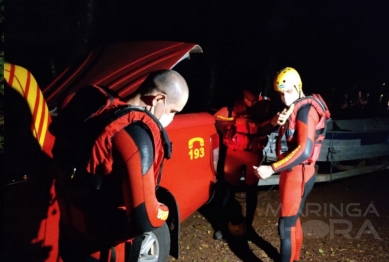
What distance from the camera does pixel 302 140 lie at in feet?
10.1

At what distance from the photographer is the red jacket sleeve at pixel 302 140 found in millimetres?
3078

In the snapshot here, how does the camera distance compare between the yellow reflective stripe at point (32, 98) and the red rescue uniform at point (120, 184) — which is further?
the yellow reflective stripe at point (32, 98)

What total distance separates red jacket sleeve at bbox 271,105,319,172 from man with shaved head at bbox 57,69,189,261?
59.0 inches

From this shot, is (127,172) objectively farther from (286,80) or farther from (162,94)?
(286,80)

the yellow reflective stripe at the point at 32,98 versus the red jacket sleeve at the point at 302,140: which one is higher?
the yellow reflective stripe at the point at 32,98

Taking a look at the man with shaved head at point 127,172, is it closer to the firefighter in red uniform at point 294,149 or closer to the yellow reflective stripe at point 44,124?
the yellow reflective stripe at point 44,124

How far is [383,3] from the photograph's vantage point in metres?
13.7

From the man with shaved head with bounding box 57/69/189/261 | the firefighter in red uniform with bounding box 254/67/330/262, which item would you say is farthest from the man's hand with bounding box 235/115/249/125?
the man with shaved head with bounding box 57/69/189/261

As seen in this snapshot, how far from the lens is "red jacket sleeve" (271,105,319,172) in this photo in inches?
121

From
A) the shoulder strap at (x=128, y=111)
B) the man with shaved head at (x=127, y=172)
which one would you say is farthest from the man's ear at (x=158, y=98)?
the shoulder strap at (x=128, y=111)

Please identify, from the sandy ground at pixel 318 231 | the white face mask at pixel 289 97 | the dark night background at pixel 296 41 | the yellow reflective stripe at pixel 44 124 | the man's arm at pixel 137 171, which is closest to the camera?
the man's arm at pixel 137 171

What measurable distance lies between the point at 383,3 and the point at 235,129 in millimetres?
12857

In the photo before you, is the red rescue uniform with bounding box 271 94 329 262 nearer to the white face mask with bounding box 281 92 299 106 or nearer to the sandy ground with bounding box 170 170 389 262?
the white face mask with bounding box 281 92 299 106

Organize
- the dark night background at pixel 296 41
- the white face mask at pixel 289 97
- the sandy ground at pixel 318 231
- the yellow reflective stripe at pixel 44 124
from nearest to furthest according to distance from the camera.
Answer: the yellow reflective stripe at pixel 44 124, the white face mask at pixel 289 97, the sandy ground at pixel 318 231, the dark night background at pixel 296 41
